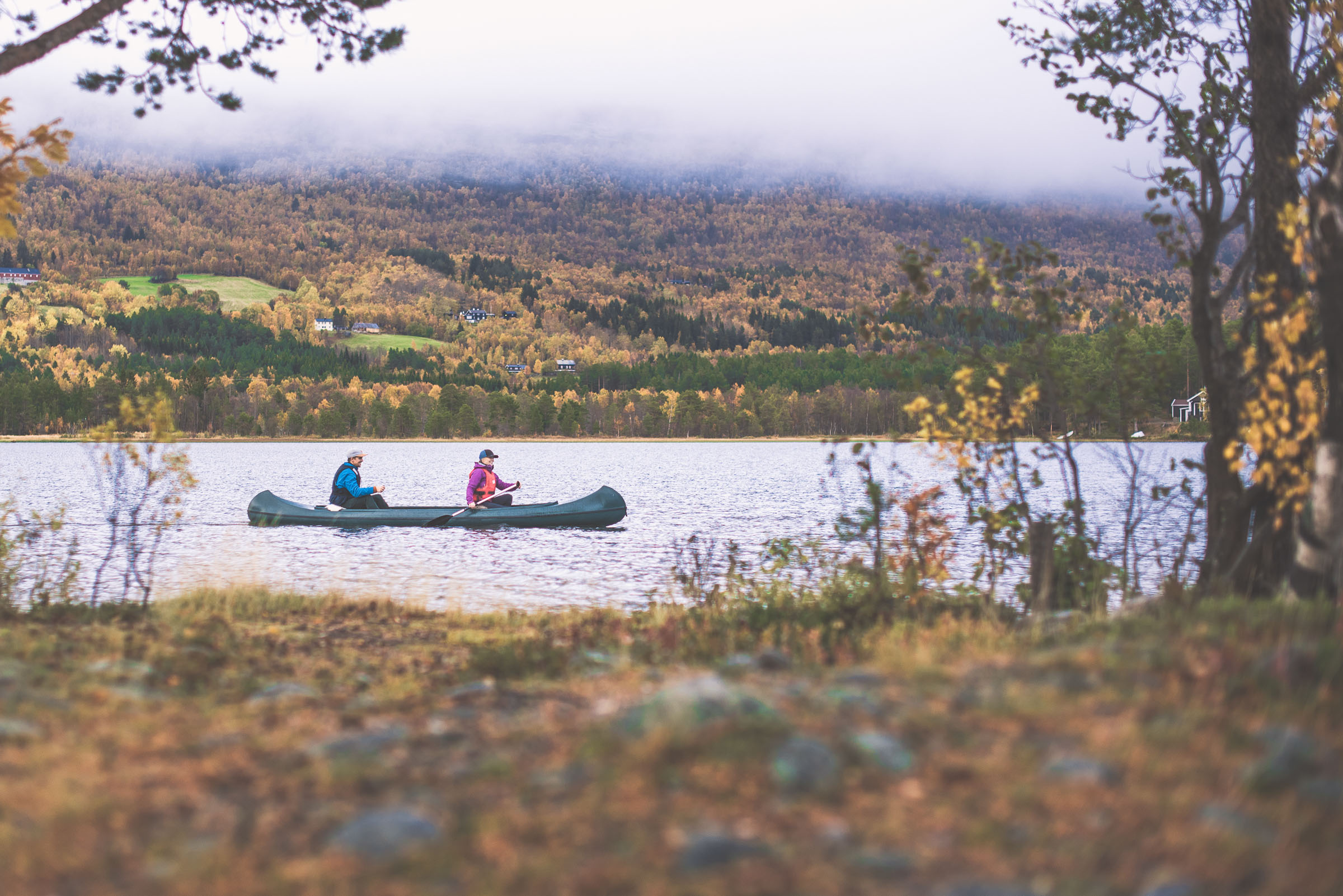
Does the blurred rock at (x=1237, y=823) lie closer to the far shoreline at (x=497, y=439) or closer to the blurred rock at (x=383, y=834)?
the blurred rock at (x=383, y=834)

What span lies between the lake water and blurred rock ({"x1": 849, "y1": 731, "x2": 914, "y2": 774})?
232 inches

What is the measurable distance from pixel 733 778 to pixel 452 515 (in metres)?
20.6

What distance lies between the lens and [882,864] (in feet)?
9.64

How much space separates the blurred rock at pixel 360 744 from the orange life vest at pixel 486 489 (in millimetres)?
20090

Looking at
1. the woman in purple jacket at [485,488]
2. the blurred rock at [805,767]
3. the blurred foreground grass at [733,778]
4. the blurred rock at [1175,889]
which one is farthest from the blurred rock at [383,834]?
the woman in purple jacket at [485,488]

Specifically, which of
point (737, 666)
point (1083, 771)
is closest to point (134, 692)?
point (737, 666)

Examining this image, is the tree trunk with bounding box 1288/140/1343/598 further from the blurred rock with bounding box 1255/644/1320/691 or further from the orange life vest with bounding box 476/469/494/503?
the orange life vest with bounding box 476/469/494/503

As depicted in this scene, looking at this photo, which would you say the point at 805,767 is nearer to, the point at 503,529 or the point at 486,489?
the point at 486,489

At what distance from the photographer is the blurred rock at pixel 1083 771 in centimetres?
350

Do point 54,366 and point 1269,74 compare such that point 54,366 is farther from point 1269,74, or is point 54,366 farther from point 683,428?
point 1269,74

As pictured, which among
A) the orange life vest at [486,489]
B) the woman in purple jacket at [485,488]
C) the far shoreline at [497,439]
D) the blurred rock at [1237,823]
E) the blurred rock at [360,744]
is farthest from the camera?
the far shoreline at [497,439]

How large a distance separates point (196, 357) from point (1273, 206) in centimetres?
19744

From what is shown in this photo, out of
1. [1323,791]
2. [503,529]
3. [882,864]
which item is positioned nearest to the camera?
[882,864]

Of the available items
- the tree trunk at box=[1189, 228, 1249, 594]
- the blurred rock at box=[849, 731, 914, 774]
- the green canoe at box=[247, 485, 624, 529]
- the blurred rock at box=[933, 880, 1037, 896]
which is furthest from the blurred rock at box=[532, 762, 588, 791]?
the green canoe at box=[247, 485, 624, 529]
